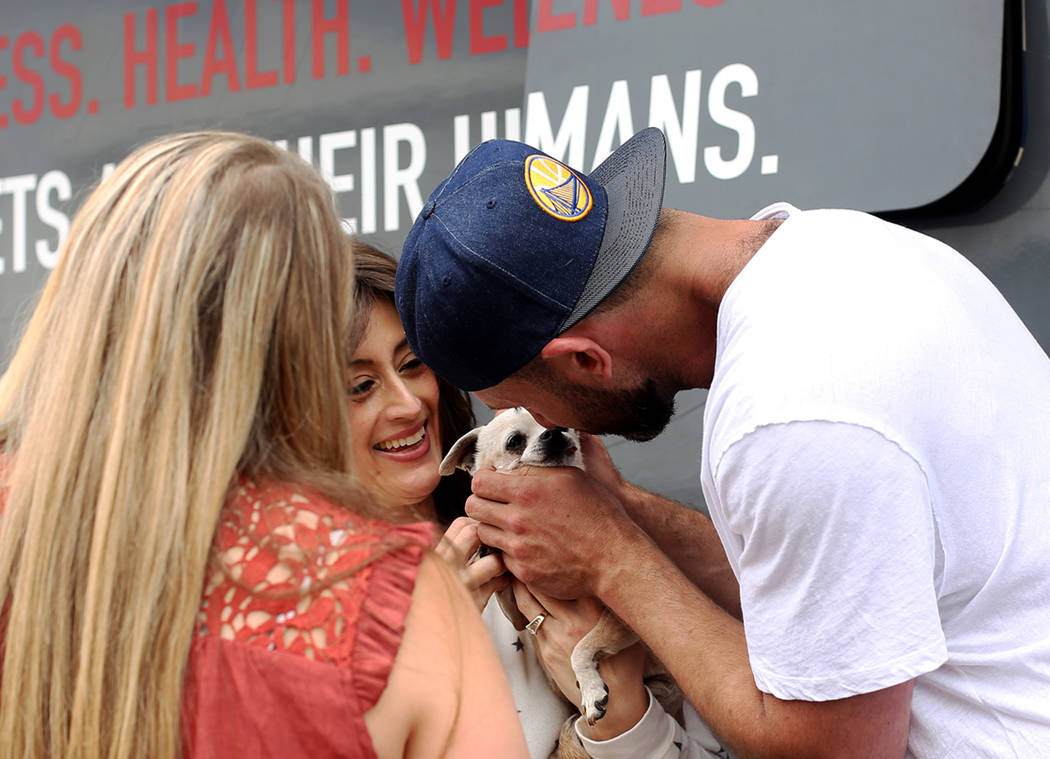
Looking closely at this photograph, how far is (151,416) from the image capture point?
1192 mm

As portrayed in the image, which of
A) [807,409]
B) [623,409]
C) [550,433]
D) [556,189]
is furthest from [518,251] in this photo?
[550,433]

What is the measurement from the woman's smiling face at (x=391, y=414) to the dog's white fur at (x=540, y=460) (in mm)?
90

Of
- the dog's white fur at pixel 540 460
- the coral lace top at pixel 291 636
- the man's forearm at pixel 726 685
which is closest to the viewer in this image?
the coral lace top at pixel 291 636

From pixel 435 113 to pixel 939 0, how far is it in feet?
3.76

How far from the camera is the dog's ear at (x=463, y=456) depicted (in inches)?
117

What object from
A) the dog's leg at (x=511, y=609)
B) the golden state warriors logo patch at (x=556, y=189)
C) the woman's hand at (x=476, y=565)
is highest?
the golden state warriors logo patch at (x=556, y=189)

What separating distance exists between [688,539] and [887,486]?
1067 millimetres

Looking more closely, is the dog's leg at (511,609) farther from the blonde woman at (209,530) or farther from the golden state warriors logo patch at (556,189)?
the blonde woman at (209,530)

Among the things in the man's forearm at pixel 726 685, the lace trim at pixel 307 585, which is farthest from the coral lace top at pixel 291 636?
the man's forearm at pixel 726 685

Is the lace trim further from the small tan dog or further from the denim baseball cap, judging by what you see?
the small tan dog

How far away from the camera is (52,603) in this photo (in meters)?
1.17

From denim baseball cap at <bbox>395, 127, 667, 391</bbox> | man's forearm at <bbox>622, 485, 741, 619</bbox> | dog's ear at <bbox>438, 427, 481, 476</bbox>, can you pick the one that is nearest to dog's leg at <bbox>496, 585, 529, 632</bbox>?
dog's ear at <bbox>438, 427, 481, 476</bbox>

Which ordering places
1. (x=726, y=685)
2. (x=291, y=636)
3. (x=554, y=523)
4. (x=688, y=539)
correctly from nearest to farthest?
(x=291, y=636), (x=726, y=685), (x=554, y=523), (x=688, y=539)

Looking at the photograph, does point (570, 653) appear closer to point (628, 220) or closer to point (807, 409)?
point (628, 220)
